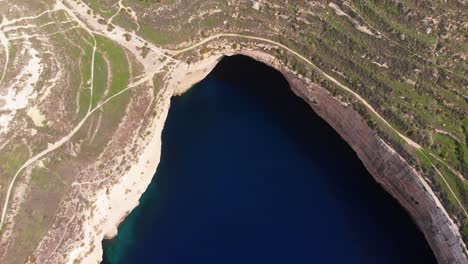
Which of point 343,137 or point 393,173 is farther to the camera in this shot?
point 343,137

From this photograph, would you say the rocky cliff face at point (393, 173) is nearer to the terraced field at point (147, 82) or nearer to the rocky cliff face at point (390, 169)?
the rocky cliff face at point (390, 169)

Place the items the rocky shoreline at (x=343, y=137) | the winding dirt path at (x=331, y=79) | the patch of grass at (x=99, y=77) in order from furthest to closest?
the patch of grass at (x=99, y=77) → the winding dirt path at (x=331, y=79) → the rocky shoreline at (x=343, y=137)

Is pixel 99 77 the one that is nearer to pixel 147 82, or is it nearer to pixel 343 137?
pixel 147 82

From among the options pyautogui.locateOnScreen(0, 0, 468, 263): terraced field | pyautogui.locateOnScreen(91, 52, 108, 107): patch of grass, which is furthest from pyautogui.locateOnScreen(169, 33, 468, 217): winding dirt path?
pyautogui.locateOnScreen(91, 52, 108, 107): patch of grass

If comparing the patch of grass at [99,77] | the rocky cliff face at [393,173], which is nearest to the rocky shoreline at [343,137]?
the rocky cliff face at [393,173]

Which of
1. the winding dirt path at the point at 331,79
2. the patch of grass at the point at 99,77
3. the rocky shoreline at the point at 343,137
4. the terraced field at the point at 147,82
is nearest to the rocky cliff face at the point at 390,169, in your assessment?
the rocky shoreline at the point at 343,137

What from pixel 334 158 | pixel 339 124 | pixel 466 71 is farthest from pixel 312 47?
pixel 466 71

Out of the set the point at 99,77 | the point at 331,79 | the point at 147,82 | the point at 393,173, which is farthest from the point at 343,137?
the point at 99,77

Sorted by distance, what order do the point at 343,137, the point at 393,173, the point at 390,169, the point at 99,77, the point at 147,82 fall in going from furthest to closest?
the point at 343,137
the point at 147,82
the point at 99,77
the point at 390,169
the point at 393,173

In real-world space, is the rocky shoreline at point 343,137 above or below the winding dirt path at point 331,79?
below

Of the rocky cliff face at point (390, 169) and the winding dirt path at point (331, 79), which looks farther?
the winding dirt path at point (331, 79)

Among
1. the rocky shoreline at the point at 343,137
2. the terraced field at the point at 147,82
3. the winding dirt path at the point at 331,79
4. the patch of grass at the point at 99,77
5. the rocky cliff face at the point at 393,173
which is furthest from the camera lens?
the patch of grass at the point at 99,77
